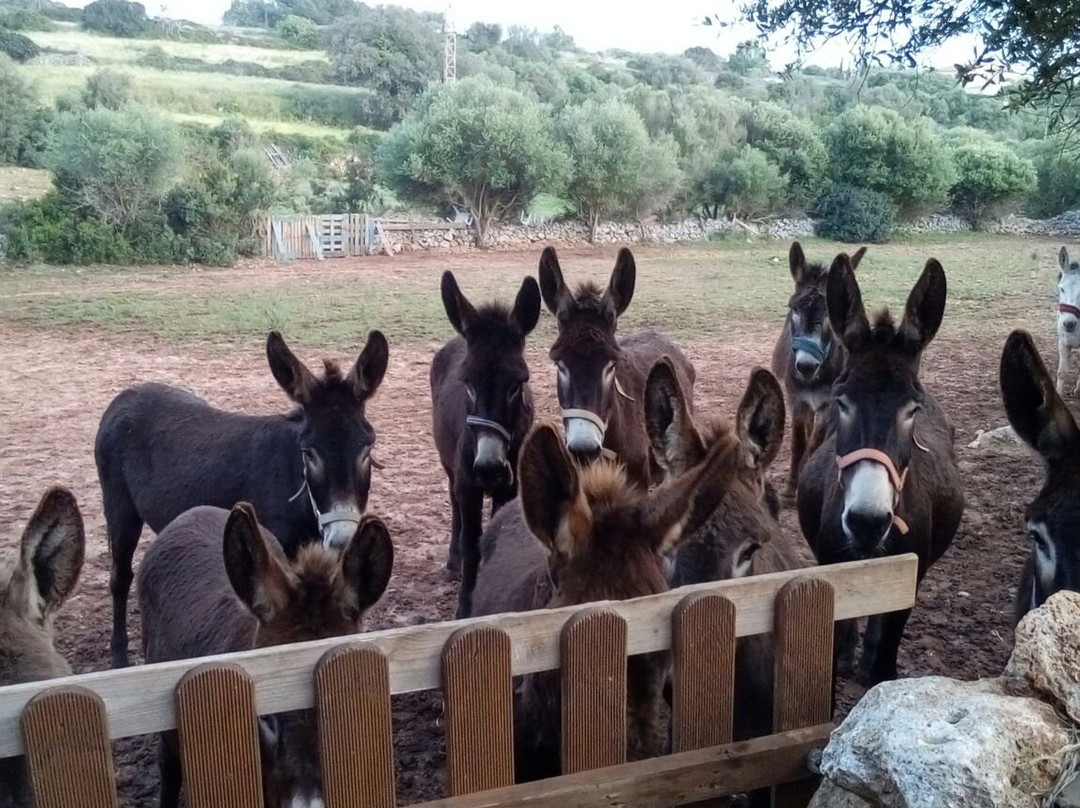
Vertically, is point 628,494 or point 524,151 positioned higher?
point 524,151

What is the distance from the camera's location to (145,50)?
242ft

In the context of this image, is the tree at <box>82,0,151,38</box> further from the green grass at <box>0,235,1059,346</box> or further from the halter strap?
the halter strap

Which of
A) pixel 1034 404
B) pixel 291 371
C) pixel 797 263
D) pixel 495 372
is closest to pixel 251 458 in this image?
pixel 291 371

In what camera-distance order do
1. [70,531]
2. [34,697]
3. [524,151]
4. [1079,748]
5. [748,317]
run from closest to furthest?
[34,697], [1079,748], [70,531], [748,317], [524,151]

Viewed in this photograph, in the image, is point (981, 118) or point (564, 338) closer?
point (564, 338)

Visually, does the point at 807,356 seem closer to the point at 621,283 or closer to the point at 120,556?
the point at 621,283

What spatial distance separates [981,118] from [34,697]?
66515mm

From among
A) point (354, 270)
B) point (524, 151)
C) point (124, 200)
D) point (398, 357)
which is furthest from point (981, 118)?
point (398, 357)

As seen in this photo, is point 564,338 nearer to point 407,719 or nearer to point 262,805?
point 407,719

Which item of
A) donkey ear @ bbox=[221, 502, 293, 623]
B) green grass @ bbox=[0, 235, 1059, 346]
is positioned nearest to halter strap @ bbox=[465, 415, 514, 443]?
donkey ear @ bbox=[221, 502, 293, 623]

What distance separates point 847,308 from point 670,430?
118 cm

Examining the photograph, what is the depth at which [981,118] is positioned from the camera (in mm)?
57344

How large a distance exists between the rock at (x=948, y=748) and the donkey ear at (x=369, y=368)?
3.14m

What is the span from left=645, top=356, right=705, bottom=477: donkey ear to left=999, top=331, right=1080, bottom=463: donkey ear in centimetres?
113
